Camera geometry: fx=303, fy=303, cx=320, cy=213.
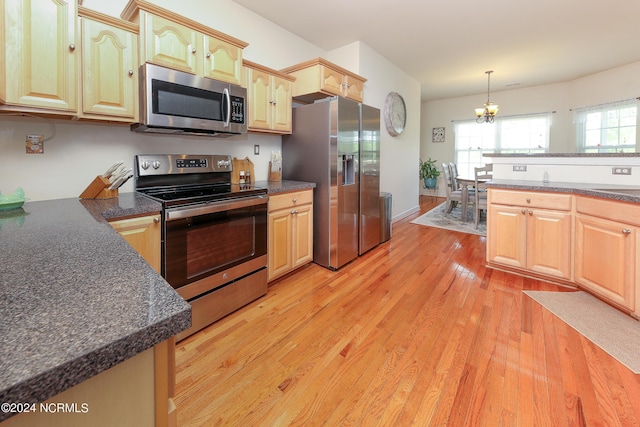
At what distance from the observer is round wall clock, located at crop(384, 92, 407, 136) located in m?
4.78

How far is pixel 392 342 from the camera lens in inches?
73.7

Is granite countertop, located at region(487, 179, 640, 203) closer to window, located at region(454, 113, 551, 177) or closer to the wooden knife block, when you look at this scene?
the wooden knife block

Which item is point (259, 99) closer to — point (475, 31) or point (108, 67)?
point (108, 67)

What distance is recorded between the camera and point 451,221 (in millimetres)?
5207

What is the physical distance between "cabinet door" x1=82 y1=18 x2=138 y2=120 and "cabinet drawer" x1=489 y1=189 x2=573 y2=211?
10.0 feet

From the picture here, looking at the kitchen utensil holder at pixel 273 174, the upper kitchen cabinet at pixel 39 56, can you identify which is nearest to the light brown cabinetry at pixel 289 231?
the kitchen utensil holder at pixel 273 174

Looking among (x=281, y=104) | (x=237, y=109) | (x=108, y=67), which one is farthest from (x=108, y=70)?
(x=281, y=104)

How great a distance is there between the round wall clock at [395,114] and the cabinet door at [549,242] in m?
2.66

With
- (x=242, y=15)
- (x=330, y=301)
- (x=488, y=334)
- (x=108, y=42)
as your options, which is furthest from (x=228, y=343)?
(x=242, y=15)

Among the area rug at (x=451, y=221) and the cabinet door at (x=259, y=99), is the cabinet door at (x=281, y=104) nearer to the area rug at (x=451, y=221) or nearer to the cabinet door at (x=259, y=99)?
the cabinet door at (x=259, y=99)

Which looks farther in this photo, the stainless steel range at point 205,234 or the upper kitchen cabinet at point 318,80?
the upper kitchen cabinet at point 318,80

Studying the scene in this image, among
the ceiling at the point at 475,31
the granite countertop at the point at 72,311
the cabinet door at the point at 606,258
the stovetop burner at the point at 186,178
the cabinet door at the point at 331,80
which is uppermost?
the ceiling at the point at 475,31

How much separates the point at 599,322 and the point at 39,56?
12.1 feet

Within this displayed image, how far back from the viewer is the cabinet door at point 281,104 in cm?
287
